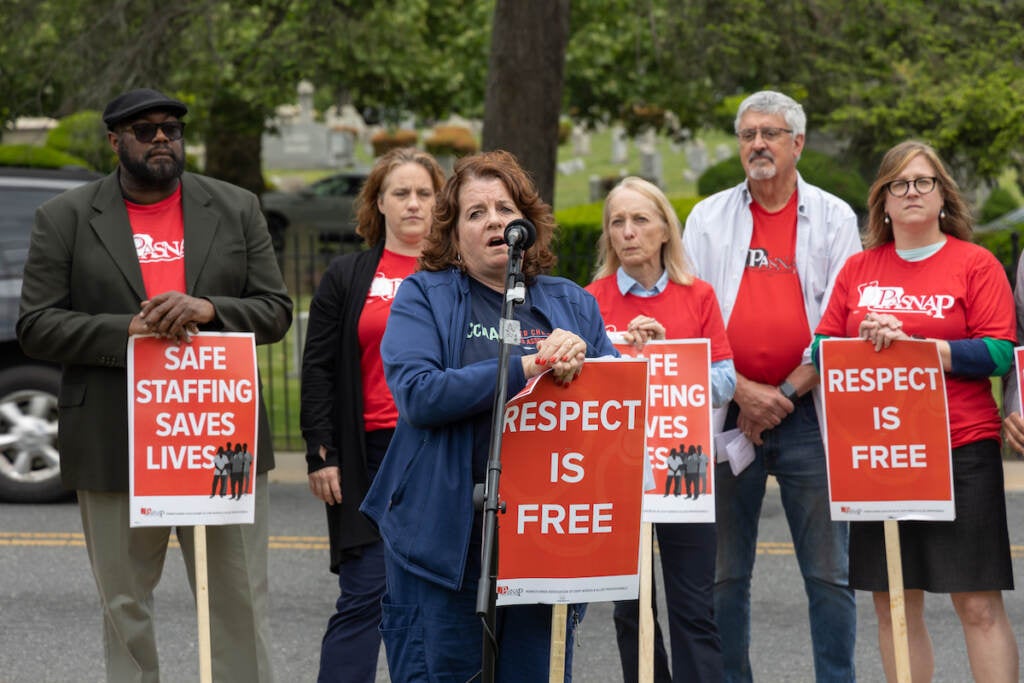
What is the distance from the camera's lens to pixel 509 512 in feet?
13.3

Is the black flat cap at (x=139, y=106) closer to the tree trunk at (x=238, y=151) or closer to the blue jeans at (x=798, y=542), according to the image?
the blue jeans at (x=798, y=542)

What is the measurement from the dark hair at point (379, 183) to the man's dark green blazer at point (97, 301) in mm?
709

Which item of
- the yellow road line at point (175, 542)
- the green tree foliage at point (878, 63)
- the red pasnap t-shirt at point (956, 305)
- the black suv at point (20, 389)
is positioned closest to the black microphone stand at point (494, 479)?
the red pasnap t-shirt at point (956, 305)

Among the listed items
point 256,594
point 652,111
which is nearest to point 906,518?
point 256,594

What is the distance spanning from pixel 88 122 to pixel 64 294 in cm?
932

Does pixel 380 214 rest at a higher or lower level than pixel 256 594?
higher

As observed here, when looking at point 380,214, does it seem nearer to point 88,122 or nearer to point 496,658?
point 496,658

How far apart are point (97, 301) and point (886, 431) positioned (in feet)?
8.79

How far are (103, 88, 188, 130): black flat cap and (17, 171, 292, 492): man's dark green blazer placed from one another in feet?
0.77

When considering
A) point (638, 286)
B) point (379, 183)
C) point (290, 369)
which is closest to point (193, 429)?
point (379, 183)

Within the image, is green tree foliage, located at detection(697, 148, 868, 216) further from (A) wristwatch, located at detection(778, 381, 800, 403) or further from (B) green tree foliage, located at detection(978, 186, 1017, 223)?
(B) green tree foliage, located at detection(978, 186, 1017, 223)

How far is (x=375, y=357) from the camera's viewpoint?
18.0ft

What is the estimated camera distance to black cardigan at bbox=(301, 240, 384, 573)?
5453 mm

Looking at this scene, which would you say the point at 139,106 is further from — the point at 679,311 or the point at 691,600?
the point at 691,600
